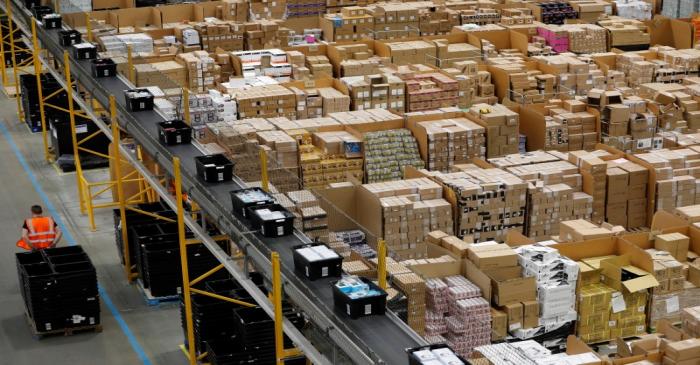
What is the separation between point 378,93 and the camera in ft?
70.9

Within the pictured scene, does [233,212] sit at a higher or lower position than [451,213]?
higher

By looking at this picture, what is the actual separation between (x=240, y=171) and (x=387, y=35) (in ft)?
45.2

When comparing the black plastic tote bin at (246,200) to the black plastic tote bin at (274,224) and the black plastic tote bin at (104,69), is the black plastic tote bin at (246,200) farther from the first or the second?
the black plastic tote bin at (104,69)

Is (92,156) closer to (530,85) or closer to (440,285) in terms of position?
(530,85)

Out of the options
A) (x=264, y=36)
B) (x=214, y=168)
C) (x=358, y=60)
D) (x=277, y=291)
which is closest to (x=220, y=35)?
(x=264, y=36)

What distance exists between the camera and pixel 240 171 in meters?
15.0

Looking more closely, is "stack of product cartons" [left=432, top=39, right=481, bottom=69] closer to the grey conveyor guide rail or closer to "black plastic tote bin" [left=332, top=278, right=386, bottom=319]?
the grey conveyor guide rail

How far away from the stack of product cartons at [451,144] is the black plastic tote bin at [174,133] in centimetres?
506

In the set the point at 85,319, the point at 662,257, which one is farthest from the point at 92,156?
the point at 662,257

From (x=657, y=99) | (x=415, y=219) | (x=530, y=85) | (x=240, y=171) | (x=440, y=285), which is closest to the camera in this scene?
(x=440, y=285)

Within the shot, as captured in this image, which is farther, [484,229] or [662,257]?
[484,229]

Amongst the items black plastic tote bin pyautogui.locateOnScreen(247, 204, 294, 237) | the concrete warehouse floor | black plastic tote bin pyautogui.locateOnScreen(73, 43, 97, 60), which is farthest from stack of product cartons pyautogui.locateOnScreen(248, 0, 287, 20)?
black plastic tote bin pyautogui.locateOnScreen(247, 204, 294, 237)

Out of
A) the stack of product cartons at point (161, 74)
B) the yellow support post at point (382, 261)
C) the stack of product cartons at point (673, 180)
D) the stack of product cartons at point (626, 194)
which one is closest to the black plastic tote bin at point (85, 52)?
the stack of product cartons at point (161, 74)

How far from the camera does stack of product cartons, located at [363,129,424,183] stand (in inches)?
739
